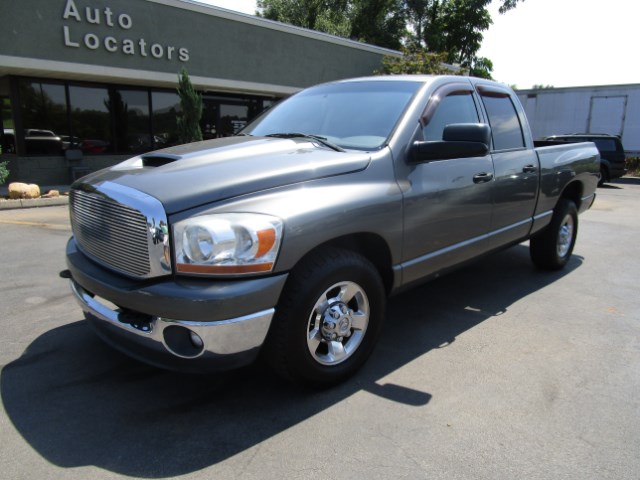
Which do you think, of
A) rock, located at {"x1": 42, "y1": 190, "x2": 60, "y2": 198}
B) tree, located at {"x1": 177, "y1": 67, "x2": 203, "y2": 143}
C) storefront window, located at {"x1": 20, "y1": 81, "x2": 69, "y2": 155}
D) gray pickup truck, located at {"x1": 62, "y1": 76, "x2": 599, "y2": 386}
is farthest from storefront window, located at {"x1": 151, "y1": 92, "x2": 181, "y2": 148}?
gray pickup truck, located at {"x1": 62, "y1": 76, "x2": 599, "y2": 386}

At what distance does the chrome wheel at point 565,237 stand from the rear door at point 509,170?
0.96 meters

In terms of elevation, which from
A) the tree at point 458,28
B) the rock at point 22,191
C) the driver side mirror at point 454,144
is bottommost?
the rock at point 22,191

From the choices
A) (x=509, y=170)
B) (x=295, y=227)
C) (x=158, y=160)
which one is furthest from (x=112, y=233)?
(x=509, y=170)

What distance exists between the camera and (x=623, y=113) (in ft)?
62.5

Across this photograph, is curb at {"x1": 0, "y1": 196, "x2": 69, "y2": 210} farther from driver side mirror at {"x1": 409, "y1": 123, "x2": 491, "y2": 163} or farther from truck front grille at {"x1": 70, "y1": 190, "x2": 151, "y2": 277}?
driver side mirror at {"x1": 409, "y1": 123, "x2": 491, "y2": 163}

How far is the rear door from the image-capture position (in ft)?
13.3

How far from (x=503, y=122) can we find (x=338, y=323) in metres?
2.78

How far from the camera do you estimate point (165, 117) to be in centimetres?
1472

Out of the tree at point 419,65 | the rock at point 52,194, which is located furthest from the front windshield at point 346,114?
the tree at point 419,65

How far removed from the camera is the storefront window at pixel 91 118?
42.1ft

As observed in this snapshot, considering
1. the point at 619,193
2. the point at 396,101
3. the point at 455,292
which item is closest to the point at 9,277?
the point at 396,101

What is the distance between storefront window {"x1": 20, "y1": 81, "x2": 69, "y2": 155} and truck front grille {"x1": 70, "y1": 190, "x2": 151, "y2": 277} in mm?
11109

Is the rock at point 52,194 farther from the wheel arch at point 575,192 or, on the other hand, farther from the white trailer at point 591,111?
the white trailer at point 591,111

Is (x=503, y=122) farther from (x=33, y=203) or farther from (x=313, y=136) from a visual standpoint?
(x=33, y=203)
